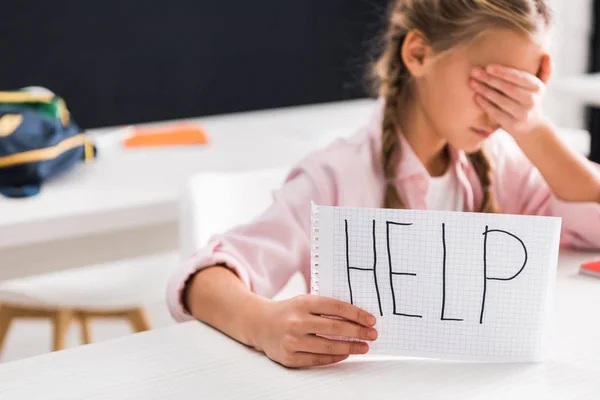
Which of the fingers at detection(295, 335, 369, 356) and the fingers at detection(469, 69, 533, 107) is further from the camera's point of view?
the fingers at detection(469, 69, 533, 107)

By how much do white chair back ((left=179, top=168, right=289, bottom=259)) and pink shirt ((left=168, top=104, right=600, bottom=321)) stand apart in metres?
0.19

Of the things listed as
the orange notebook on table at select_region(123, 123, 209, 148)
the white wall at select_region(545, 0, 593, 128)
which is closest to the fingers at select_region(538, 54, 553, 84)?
the orange notebook on table at select_region(123, 123, 209, 148)

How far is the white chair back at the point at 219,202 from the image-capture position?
1.25m

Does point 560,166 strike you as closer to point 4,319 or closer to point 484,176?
point 484,176

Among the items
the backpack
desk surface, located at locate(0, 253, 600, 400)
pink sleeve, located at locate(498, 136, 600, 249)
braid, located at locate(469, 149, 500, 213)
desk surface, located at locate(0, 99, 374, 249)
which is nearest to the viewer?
desk surface, located at locate(0, 253, 600, 400)

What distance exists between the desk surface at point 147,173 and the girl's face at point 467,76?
0.75m

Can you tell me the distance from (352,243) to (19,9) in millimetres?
2285

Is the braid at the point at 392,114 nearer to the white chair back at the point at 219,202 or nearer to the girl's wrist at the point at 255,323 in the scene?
the white chair back at the point at 219,202

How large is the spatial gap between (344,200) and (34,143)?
89 cm

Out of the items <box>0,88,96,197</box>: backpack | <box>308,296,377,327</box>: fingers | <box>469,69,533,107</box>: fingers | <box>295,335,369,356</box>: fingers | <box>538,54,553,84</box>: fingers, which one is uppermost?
<box>538,54,553,84</box>: fingers

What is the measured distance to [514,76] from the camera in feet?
3.31

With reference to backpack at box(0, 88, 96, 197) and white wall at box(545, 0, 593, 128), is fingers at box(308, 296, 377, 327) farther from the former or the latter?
white wall at box(545, 0, 593, 128)

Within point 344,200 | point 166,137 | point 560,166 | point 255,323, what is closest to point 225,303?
point 255,323

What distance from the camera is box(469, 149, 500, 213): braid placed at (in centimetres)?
120
